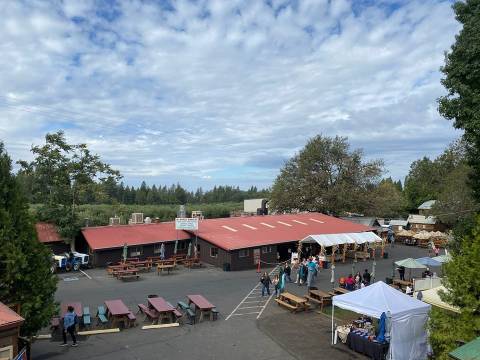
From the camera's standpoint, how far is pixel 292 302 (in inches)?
767

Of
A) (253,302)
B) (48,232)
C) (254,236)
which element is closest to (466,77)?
(253,302)

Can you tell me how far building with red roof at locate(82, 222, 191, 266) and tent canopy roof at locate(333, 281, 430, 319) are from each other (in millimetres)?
20379

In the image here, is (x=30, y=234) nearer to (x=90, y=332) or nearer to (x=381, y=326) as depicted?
(x=90, y=332)

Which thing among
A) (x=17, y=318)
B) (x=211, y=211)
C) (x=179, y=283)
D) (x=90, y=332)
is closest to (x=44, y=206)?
(x=179, y=283)

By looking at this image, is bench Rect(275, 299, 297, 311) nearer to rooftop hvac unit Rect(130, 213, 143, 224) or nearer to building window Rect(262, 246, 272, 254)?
building window Rect(262, 246, 272, 254)

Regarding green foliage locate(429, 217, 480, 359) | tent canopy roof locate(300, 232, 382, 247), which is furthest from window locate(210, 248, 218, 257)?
green foliage locate(429, 217, 480, 359)

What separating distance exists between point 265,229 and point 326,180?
17.1 m

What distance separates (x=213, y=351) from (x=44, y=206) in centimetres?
2261

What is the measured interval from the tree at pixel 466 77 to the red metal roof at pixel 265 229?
58.8 ft

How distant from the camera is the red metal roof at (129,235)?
101 feet

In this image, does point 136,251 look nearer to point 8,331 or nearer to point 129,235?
point 129,235

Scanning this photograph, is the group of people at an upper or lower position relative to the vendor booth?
lower

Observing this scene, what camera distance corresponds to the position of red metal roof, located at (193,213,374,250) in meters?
32.1

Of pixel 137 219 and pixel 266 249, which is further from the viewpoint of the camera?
pixel 137 219
